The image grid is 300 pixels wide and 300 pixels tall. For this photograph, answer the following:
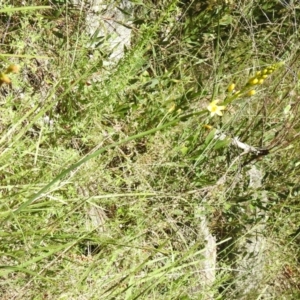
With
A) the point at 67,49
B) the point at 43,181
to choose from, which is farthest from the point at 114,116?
the point at 43,181

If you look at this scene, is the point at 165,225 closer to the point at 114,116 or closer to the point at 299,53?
the point at 114,116

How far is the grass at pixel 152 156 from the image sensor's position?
1.69 meters

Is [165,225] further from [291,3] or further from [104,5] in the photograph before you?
[291,3]

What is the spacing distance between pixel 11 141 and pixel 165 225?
31.2 inches

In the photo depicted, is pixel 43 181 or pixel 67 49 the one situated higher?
pixel 67 49

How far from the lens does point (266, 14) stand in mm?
2291

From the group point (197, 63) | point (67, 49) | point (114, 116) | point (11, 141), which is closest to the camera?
point (11, 141)

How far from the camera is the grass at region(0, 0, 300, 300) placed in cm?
169

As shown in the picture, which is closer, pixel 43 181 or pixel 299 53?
pixel 43 181

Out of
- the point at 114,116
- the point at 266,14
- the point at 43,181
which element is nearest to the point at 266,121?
the point at 266,14

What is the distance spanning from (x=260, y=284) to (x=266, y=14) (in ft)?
4.03

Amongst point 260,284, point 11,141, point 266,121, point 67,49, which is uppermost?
point 67,49

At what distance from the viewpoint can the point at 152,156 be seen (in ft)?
6.82

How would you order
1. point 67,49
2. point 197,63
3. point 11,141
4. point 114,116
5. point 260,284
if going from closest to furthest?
point 11,141
point 67,49
point 114,116
point 197,63
point 260,284
